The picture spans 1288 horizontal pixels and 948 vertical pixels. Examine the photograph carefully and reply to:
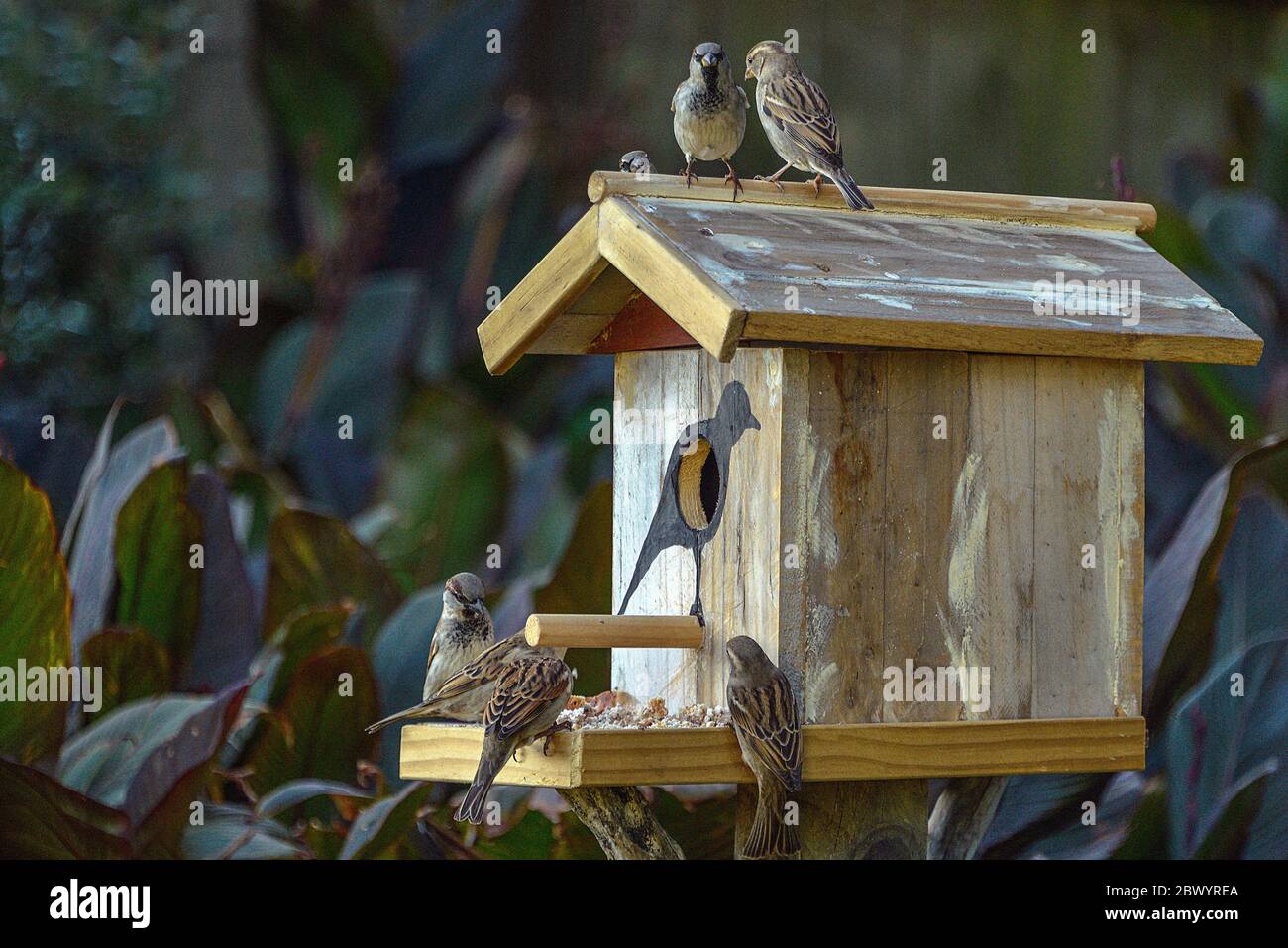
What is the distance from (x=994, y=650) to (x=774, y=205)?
1.17 meters

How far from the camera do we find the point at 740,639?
145 inches

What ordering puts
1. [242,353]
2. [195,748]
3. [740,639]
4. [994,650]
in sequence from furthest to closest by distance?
[242,353] < [195,748] < [994,650] < [740,639]

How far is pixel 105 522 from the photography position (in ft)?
20.4

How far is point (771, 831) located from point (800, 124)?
67.1 inches

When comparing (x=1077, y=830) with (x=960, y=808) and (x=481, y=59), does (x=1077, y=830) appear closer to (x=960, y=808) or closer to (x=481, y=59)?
(x=960, y=808)

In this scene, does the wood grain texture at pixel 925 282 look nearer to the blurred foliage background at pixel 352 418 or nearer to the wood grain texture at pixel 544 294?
the wood grain texture at pixel 544 294

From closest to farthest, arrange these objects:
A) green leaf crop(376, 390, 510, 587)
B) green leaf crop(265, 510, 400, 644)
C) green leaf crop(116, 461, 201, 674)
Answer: green leaf crop(116, 461, 201, 674) → green leaf crop(265, 510, 400, 644) → green leaf crop(376, 390, 510, 587)

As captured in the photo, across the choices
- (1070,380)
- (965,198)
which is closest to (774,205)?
(965,198)

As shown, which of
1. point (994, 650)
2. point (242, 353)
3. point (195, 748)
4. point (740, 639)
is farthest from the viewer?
point (242, 353)

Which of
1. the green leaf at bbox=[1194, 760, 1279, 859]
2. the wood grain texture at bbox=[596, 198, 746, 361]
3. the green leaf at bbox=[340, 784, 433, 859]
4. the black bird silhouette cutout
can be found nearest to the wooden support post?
the black bird silhouette cutout

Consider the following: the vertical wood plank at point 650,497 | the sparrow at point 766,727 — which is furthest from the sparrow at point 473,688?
the sparrow at point 766,727

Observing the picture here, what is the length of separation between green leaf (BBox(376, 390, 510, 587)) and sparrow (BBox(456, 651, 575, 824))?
2.85 m

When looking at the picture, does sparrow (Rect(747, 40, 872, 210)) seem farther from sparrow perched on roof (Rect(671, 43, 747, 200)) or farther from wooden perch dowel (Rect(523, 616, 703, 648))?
wooden perch dowel (Rect(523, 616, 703, 648))

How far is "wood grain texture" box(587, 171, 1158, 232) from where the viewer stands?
13.0 ft
